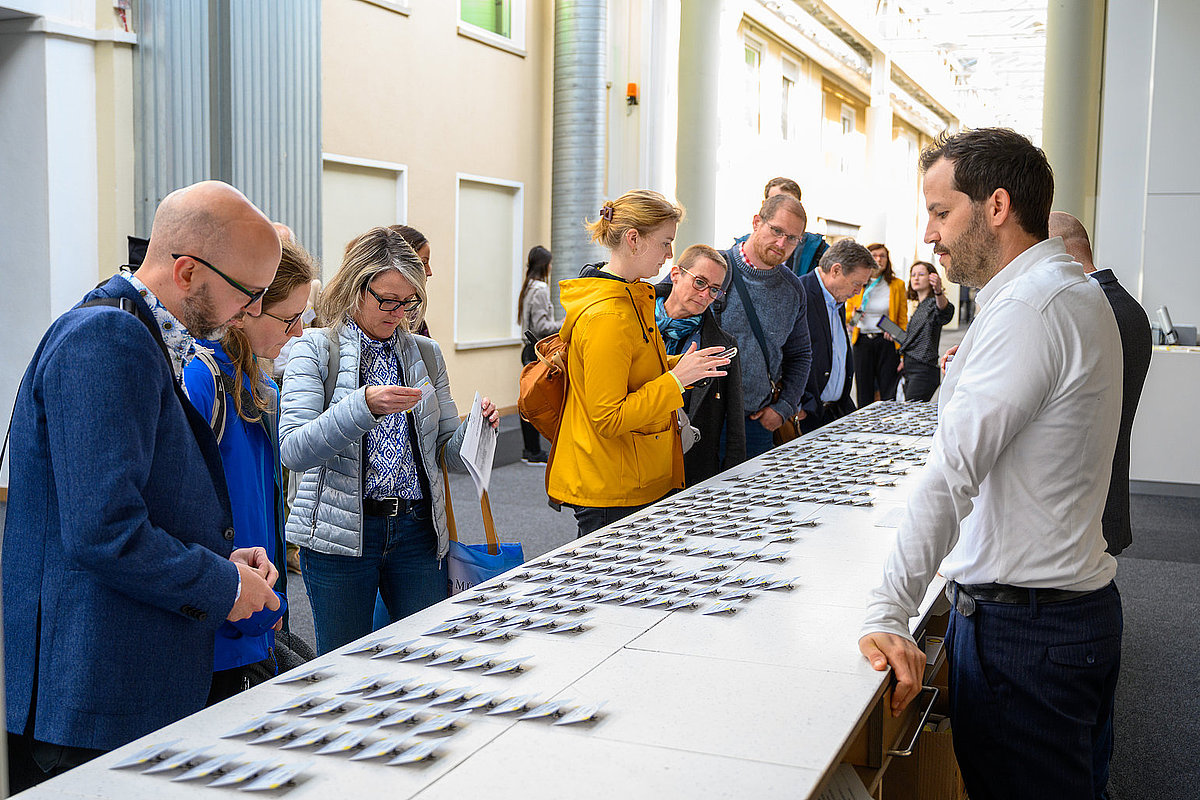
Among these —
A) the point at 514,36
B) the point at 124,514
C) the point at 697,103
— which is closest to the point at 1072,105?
the point at 697,103

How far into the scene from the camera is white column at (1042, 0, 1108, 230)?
1012 cm

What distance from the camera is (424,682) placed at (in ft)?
6.06

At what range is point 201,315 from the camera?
1.94 m

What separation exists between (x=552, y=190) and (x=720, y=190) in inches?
194

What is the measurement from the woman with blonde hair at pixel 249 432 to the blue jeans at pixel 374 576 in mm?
311

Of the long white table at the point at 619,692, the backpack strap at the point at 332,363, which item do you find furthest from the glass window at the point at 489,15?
the long white table at the point at 619,692

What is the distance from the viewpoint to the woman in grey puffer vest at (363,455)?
2.86 meters

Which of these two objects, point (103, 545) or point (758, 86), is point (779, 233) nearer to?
point (103, 545)

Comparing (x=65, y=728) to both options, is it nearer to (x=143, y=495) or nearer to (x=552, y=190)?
(x=143, y=495)

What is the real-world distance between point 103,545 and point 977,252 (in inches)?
61.5

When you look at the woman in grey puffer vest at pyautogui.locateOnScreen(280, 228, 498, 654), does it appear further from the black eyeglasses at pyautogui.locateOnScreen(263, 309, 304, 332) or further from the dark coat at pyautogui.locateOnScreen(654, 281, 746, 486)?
the dark coat at pyautogui.locateOnScreen(654, 281, 746, 486)

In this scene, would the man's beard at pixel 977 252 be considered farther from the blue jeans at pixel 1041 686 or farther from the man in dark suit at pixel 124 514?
the man in dark suit at pixel 124 514

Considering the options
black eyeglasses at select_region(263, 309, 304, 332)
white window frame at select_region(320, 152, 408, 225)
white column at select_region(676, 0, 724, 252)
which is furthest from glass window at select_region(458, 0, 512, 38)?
black eyeglasses at select_region(263, 309, 304, 332)

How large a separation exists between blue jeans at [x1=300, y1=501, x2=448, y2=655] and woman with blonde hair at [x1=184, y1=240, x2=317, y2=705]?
0.31m
